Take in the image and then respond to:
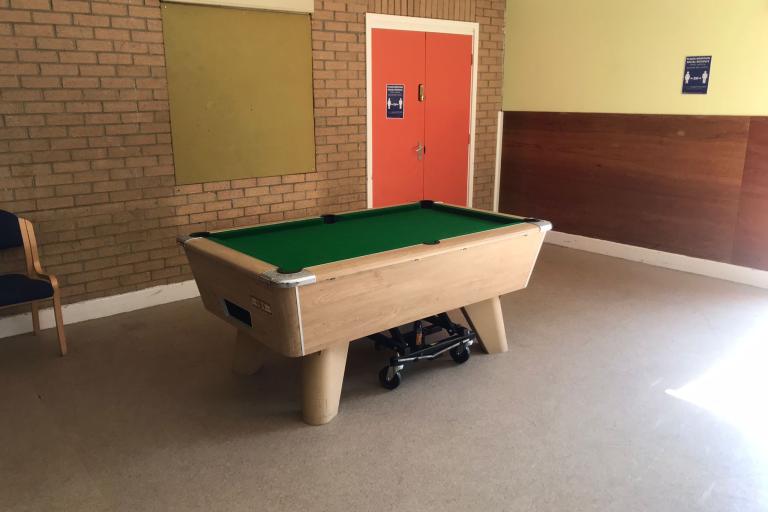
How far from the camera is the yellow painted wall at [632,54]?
188 inches

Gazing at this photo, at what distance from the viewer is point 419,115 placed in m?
5.88

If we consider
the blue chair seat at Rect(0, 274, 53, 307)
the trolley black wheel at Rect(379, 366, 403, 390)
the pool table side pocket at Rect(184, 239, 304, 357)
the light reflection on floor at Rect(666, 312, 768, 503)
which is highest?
the pool table side pocket at Rect(184, 239, 304, 357)

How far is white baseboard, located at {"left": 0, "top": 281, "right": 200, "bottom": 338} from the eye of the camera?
4.00 metres

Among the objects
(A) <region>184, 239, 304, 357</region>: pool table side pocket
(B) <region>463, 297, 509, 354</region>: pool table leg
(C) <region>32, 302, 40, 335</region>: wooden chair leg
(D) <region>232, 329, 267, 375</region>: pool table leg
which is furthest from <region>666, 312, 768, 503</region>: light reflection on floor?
(C) <region>32, 302, 40, 335</region>: wooden chair leg

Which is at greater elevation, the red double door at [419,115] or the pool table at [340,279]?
the red double door at [419,115]

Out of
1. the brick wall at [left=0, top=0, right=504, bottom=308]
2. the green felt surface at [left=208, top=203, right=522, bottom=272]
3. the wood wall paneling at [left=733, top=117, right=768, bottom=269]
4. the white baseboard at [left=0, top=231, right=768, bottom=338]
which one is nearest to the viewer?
the green felt surface at [left=208, top=203, right=522, bottom=272]

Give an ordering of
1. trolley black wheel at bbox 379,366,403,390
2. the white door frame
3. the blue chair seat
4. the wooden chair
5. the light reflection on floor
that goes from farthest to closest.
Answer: the white door frame
the wooden chair
the blue chair seat
trolley black wheel at bbox 379,366,403,390
the light reflection on floor

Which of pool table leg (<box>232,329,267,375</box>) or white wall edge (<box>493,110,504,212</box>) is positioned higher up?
white wall edge (<box>493,110,504,212</box>)

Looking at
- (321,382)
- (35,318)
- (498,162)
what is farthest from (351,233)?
(498,162)

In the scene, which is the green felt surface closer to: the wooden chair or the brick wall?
the wooden chair

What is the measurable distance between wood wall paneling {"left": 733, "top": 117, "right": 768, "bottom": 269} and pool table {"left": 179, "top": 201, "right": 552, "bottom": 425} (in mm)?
2444

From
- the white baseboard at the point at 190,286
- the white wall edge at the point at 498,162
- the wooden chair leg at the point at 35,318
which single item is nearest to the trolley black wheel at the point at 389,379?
the white baseboard at the point at 190,286

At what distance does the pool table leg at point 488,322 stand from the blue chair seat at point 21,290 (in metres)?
2.44

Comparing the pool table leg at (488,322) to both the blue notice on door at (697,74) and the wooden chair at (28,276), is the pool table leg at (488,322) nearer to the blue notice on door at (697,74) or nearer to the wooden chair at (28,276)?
the wooden chair at (28,276)
